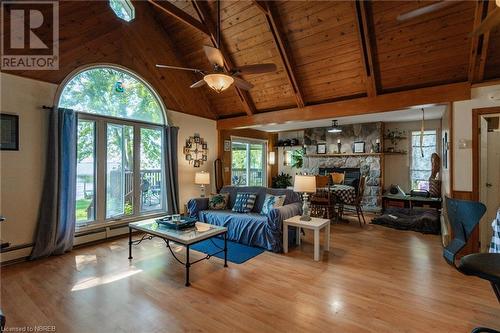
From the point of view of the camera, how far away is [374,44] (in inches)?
151

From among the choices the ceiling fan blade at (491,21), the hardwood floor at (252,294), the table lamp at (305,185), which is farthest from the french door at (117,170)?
the ceiling fan blade at (491,21)

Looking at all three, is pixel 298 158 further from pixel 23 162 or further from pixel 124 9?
pixel 23 162

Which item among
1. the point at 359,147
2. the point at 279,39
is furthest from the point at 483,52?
the point at 359,147

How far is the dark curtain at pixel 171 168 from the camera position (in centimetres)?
526

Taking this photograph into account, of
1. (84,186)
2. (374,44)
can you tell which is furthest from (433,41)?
(84,186)

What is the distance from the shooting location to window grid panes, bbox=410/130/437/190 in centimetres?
653

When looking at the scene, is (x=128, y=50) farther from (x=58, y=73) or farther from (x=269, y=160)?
(x=269, y=160)

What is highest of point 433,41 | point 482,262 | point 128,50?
point 128,50

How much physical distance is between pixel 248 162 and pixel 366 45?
5.02 m

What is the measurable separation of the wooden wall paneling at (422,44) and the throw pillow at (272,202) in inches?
108

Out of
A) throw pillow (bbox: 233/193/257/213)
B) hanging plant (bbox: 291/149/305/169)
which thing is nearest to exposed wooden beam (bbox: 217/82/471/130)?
throw pillow (bbox: 233/193/257/213)

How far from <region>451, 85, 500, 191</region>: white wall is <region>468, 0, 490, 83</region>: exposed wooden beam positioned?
222 mm

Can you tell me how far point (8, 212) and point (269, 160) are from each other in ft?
21.9

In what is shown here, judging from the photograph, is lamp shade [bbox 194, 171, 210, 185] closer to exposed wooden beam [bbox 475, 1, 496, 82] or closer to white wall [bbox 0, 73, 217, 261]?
white wall [bbox 0, 73, 217, 261]
